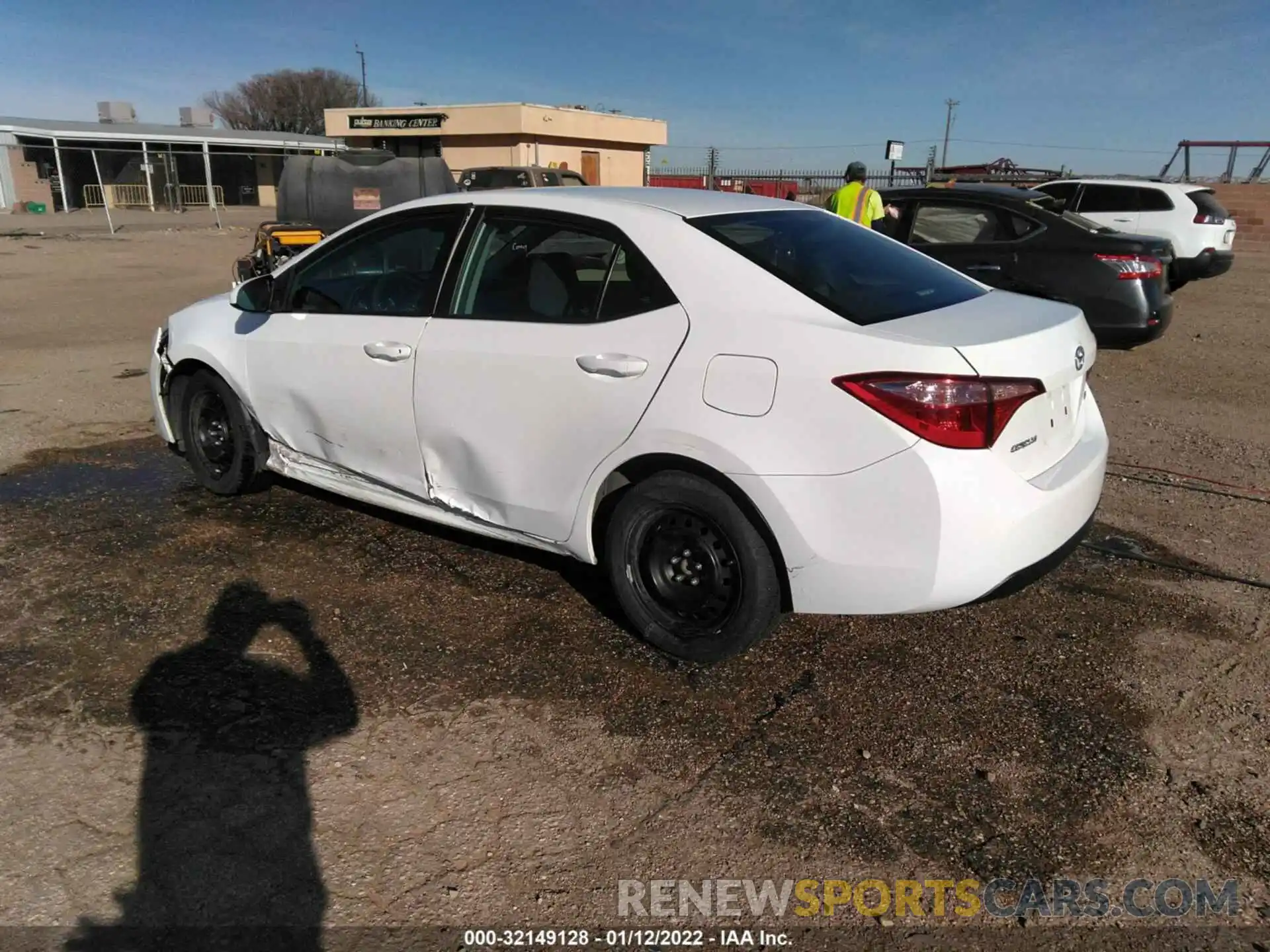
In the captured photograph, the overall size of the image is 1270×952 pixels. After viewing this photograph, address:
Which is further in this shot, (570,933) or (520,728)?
(520,728)

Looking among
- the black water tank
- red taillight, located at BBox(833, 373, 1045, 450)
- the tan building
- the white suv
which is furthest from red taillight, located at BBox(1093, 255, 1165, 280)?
the tan building

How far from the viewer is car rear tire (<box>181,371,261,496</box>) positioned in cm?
484

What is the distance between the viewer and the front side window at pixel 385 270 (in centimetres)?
400

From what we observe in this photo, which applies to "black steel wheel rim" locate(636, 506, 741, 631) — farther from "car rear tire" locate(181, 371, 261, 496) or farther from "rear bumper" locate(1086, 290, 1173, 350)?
"rear bumper" locate(1086, 290, 1173, 350)

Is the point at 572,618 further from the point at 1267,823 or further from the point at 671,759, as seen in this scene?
the point at 1267,823

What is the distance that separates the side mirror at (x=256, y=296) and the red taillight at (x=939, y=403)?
3.01 meters

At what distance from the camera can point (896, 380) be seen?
2.83m

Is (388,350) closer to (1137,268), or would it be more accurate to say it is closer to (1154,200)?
(1137,268)

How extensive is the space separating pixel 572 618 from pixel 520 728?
0.80 m

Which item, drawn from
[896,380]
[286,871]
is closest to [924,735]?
[896,380]

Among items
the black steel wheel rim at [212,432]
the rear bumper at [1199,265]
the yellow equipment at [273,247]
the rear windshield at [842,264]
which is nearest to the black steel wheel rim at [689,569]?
the rear windshield at [842,264]

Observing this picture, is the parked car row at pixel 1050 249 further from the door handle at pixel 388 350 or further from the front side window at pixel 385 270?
the door handle at pixel 388 350

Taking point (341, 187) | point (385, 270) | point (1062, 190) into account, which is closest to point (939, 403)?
point (385, 270)

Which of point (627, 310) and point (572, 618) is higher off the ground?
point (627, 310)
